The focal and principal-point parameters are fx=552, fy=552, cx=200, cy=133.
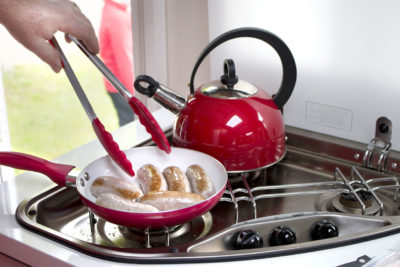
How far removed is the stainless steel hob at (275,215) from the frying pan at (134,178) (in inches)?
1.7

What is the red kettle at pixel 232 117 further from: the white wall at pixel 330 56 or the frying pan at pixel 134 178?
the white wall at pixel 330 56

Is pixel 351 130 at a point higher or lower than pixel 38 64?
higher

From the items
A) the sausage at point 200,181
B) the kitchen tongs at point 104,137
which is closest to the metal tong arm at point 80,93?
the kitchen tongs at point 104,137

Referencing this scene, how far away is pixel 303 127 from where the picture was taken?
1.36 metres

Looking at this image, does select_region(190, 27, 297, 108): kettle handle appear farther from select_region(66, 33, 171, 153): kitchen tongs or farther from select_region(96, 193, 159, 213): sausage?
select_region(96, 193, 159, 213): sausage

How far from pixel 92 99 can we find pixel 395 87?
2713 mm

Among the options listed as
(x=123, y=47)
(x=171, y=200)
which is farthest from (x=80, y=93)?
(x=123, y=47)

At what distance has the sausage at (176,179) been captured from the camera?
0.98 metres

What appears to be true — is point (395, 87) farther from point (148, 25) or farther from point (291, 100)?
point (148, 25)

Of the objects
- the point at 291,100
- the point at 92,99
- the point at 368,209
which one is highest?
the point at 291,100

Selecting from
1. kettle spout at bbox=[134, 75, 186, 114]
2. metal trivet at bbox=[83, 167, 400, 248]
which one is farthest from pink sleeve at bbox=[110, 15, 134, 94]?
metal trivet at bbox=[83, 167, 400, 248]

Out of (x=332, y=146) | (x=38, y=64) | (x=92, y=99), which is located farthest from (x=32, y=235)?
(x=38, y=64)

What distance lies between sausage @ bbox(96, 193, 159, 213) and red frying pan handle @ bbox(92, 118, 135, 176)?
0.37ft

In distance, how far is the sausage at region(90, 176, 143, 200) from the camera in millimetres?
964
